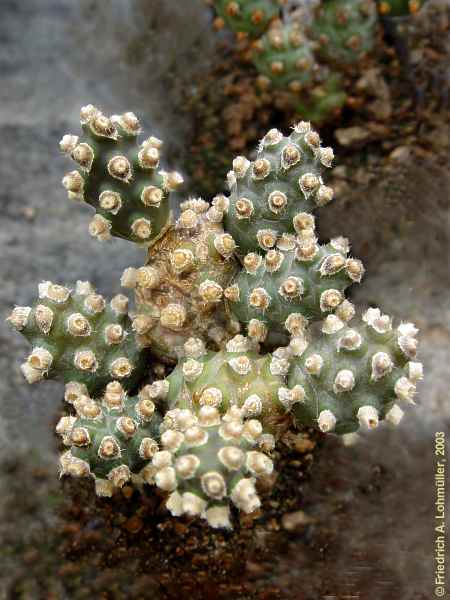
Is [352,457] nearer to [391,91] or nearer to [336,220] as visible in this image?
[336,220]

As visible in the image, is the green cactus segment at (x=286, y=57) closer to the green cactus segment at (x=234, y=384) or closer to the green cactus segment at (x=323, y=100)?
the green cactus segment at (x=323, y=100)

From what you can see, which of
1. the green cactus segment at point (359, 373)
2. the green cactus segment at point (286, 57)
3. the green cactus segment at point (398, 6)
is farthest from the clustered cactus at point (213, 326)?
the green cactus segment at point (398, 6)

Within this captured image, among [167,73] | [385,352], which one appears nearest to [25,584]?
[385,352]

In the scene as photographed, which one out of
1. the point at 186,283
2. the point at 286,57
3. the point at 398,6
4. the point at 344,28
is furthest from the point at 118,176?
the point at 398,6

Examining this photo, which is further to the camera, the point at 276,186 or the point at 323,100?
the point at 323,100

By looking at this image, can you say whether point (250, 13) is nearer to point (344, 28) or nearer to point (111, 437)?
point (344, 28)

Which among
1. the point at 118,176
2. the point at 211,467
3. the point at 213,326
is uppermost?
the point at 118,176
